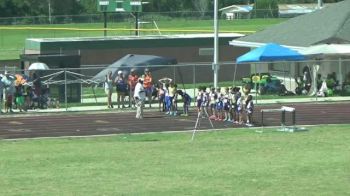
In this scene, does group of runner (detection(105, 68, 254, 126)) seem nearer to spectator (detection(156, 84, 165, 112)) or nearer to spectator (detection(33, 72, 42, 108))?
spectator (detection(156, 84, 165, 112))

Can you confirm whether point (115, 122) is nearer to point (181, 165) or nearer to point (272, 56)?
point (272, 56)

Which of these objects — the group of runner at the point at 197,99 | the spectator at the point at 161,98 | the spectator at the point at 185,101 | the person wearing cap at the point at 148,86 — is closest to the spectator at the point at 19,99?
the group of runner at the point at 197,99

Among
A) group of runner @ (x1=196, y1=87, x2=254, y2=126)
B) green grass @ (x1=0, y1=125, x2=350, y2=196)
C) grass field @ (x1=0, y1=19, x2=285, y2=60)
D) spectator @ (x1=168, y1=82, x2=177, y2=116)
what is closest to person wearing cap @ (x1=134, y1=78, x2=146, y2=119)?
spectator @ (x1=168, y1=82, x2=177, y2=116)

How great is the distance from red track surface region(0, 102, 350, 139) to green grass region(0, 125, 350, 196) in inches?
91.2

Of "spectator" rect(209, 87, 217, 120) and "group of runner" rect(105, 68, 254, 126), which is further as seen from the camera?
"spectator" rect(209, 87, 217, 120)

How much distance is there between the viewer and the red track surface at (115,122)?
27.3 m

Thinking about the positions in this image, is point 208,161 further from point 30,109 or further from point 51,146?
point 30,109

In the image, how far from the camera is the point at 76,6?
12469cm

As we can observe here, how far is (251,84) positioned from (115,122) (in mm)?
12087

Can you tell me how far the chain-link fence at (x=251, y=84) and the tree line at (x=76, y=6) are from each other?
69.8 m

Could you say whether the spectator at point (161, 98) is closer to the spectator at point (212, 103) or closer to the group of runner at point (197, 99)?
the group of runner at point (197, 99)

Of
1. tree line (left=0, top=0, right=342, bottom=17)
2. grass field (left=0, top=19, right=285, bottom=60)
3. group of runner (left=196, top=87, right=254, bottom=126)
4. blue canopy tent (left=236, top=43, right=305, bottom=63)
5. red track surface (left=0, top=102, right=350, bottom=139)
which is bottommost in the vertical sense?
red track surface (left=0, top=102, right=350, bottom=139)

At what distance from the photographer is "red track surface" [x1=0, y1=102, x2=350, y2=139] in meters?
27.3

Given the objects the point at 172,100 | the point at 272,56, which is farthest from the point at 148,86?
the point at 272,56
